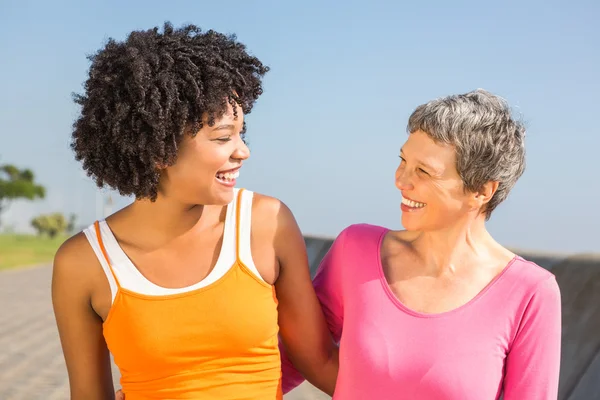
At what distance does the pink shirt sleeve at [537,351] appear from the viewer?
2457 mm

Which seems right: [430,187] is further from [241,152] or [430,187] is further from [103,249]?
[103,249]

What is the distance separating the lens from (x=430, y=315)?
2.52 m

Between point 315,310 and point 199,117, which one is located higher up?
point 199,117

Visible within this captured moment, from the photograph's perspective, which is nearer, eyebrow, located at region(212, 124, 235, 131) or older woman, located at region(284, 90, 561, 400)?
older woman, located at region(284, 90, 561, 400)

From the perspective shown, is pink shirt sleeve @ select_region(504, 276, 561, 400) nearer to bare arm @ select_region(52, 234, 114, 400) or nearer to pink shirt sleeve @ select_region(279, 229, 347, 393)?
pink shirt sleeve @ select_region(279, 229, 347, 393)

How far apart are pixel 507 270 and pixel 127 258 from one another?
132 cm

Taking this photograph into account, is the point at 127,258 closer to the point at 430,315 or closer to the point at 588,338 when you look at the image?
the point at 430,315

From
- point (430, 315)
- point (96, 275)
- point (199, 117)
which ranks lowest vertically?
point (430, 315)

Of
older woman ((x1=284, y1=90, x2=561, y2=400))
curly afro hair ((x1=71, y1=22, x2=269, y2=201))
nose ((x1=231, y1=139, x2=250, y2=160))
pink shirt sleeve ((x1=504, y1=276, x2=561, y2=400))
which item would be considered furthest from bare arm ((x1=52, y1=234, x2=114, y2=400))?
pink shirt sleeve ((x1=504, y1=276, x2=561, y2=400))

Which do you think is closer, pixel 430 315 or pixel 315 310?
pixel 430 315

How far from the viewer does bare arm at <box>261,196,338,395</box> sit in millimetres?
2760

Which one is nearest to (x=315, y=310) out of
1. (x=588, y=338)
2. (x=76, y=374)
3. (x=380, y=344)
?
(x=380, y=344)

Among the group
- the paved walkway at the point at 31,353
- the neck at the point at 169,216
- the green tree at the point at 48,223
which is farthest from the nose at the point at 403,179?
the green tree at the point at 48,223

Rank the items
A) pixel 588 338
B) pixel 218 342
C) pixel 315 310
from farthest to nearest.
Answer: pixel 588 338
pixel 315 310
pixel 218 342
